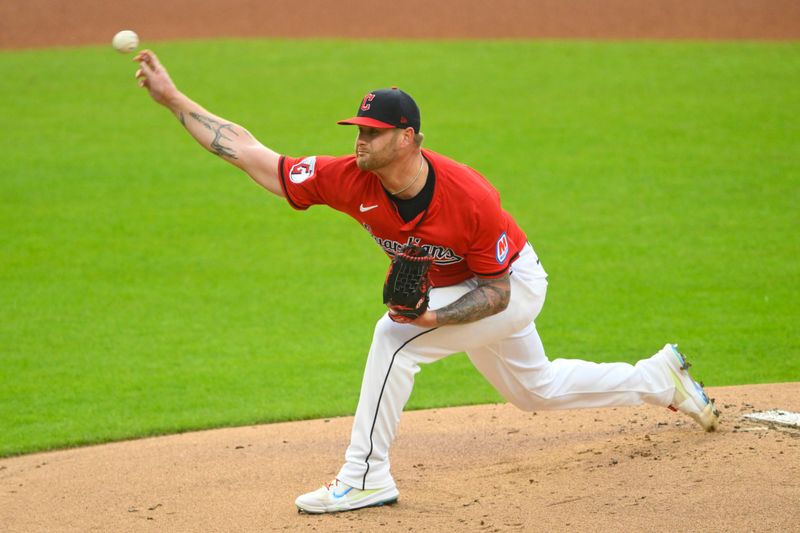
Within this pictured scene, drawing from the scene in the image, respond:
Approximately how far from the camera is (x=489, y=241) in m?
4.56

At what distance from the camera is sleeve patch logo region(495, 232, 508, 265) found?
15.1ft

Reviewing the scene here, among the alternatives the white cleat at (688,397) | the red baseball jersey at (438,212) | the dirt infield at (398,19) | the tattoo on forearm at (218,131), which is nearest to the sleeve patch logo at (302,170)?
the red baseball jersey at (438,212)

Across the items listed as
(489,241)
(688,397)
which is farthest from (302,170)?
(688,397)

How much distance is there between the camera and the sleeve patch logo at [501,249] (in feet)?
15.1

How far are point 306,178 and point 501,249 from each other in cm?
93

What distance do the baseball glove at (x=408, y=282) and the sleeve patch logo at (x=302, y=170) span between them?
64cm

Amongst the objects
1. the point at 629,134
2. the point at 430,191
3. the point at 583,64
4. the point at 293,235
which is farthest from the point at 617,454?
the point at 583,64

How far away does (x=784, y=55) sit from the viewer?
17.5m

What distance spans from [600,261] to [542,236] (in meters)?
0.90

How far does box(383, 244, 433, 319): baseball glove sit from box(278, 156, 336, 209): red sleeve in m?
0.56

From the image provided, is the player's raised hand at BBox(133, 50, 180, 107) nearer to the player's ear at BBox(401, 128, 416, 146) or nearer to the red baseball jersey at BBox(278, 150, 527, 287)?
the red baseball jersey at BBox(278, 150, 527, 287)

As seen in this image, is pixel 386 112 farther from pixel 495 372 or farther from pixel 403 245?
pixel 495 372

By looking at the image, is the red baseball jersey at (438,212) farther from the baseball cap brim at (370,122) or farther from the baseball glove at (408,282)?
the baseball cap brim at (370,122)

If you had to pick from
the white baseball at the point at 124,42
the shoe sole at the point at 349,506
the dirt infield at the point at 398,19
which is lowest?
the shoe sole at the point at 349,506
